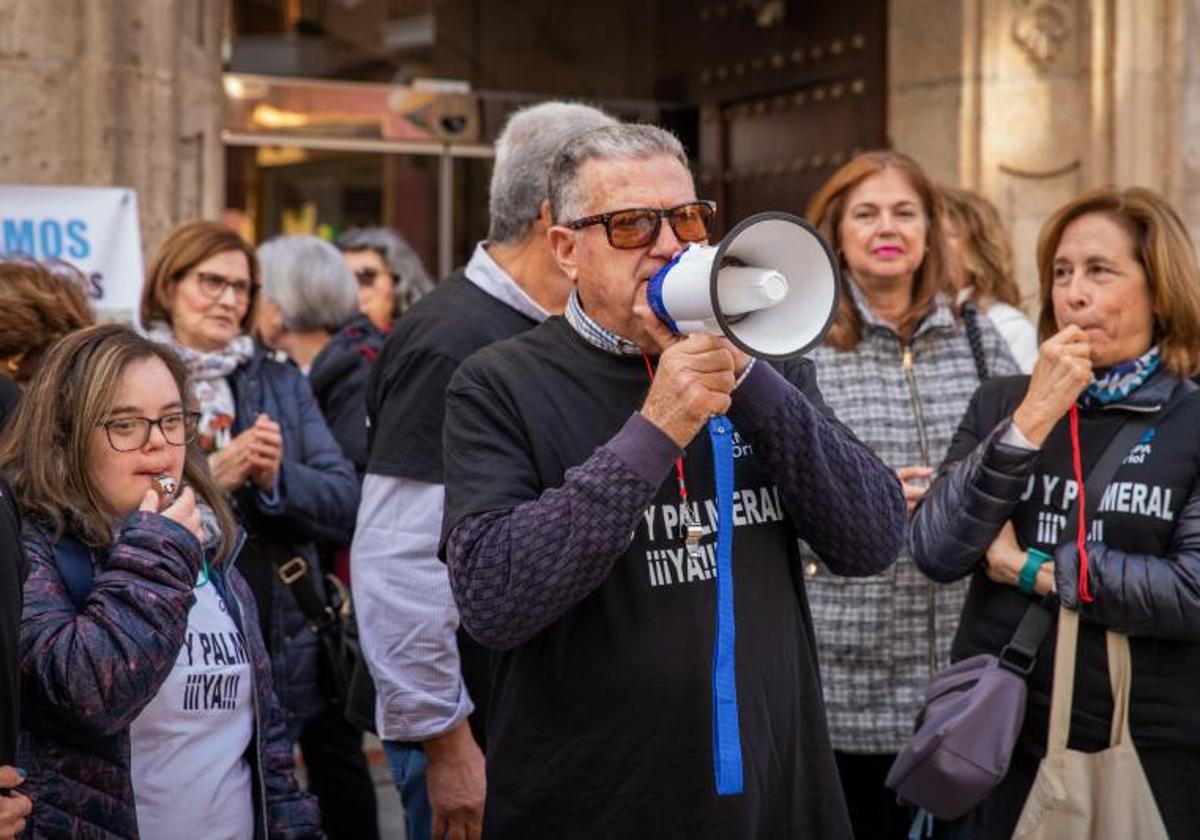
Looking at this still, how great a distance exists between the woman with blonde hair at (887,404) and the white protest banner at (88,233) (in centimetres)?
283

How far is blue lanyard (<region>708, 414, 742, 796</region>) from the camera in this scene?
2.76 metres

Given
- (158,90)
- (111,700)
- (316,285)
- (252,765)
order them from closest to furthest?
(111,700) < (252,765) < (316,285) < (158,90)

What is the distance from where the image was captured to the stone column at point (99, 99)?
7141 mm

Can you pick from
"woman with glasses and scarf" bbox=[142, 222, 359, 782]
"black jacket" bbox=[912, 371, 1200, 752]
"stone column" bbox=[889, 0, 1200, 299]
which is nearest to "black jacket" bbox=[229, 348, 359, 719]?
"woman with glasses and scarf" bbox=[142, 222, 359, 782]

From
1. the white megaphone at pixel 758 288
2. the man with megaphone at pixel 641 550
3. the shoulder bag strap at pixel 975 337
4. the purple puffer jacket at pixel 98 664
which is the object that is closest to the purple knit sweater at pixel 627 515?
the man with megaphone at pixel 641 550

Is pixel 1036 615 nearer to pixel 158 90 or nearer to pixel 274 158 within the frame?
pixel 158 90

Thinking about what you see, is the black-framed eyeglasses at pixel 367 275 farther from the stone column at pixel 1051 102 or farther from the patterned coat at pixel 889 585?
the patterned coat at pixel 889 585

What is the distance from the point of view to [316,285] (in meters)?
6.52

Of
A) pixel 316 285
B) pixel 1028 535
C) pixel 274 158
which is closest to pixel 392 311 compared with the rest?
pixel 316 285

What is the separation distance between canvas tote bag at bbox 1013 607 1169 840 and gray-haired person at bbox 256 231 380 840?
2103 millimetres

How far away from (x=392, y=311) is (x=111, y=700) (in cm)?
450

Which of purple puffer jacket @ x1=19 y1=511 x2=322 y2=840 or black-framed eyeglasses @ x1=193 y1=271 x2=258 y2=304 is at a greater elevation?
black-framed eyeglasses @ x1=193 y1=271 x2=258 y2=304

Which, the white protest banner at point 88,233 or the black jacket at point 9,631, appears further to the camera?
the white protest banner at point 88,233

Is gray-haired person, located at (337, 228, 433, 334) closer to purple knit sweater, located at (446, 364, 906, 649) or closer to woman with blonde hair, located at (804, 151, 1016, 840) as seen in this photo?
woman with blonde hair, located at (804, 151, 1016, 840)
